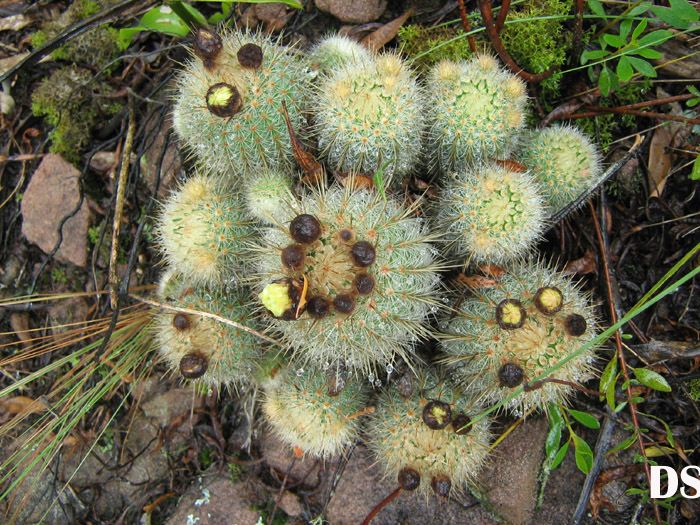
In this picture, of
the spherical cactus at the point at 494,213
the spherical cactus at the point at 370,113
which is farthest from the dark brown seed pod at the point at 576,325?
the spherical cactus at the point at 370,113

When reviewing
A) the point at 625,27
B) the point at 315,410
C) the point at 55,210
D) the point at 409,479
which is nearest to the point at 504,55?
the point at 625,27

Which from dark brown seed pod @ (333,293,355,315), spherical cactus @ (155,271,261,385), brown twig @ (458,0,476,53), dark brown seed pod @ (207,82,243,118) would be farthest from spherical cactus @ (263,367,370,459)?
brown twig @ (458,0,476,53)

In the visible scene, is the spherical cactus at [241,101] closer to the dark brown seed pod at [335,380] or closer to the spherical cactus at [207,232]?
the spherical cactus at [207,232]

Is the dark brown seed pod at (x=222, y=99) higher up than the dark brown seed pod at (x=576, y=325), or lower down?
higher up

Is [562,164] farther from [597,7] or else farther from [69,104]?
[69,104]

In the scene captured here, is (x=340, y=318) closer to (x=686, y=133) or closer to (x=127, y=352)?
(x=127, y=352)

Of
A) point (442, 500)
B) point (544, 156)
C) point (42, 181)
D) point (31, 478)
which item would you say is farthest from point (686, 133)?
point (31, 478)
